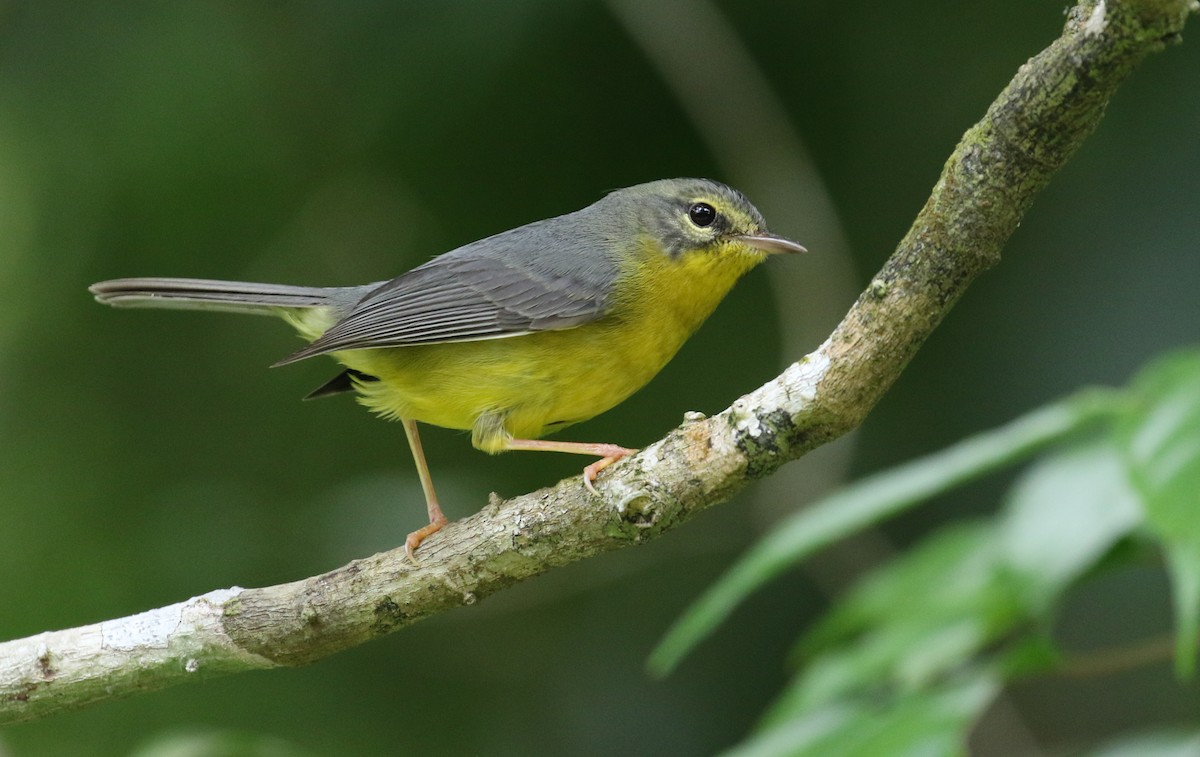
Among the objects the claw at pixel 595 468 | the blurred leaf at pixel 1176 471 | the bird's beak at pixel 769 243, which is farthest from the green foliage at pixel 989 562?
the bird's beak at pixel 769 243

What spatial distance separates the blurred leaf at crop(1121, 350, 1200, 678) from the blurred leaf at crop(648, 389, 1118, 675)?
0.21 m

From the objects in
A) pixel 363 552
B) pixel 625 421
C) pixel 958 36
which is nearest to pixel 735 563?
pixel 625 421

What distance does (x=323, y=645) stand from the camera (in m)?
3.09

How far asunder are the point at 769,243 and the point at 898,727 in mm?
1780

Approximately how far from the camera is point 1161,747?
2848 millimetres

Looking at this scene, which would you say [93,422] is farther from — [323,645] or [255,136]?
[323,645]

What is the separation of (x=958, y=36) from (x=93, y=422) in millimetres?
4786

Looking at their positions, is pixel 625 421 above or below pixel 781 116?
below

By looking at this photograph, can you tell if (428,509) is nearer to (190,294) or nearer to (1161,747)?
(190,294)

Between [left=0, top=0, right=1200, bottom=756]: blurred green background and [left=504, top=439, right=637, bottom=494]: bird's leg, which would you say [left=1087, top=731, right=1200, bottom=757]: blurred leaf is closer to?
[left=504, top=439, right=637, bottom=494]: bird's leg

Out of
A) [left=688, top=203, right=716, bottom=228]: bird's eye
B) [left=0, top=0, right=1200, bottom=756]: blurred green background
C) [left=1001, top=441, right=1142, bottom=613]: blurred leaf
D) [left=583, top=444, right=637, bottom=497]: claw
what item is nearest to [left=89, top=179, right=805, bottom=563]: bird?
[left=688, top=203, right=716, bottom=228]: bird's eye

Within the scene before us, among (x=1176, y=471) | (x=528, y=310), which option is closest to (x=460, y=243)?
(x=528, y=310)

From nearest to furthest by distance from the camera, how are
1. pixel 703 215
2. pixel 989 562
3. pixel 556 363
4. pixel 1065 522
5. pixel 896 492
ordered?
pixel 1065 522 < pixel 896 492 < pixel 989 562 < pixel 556 363 < pixel 703 215


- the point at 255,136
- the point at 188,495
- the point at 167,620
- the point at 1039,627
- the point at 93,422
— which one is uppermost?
the point at 255,136
